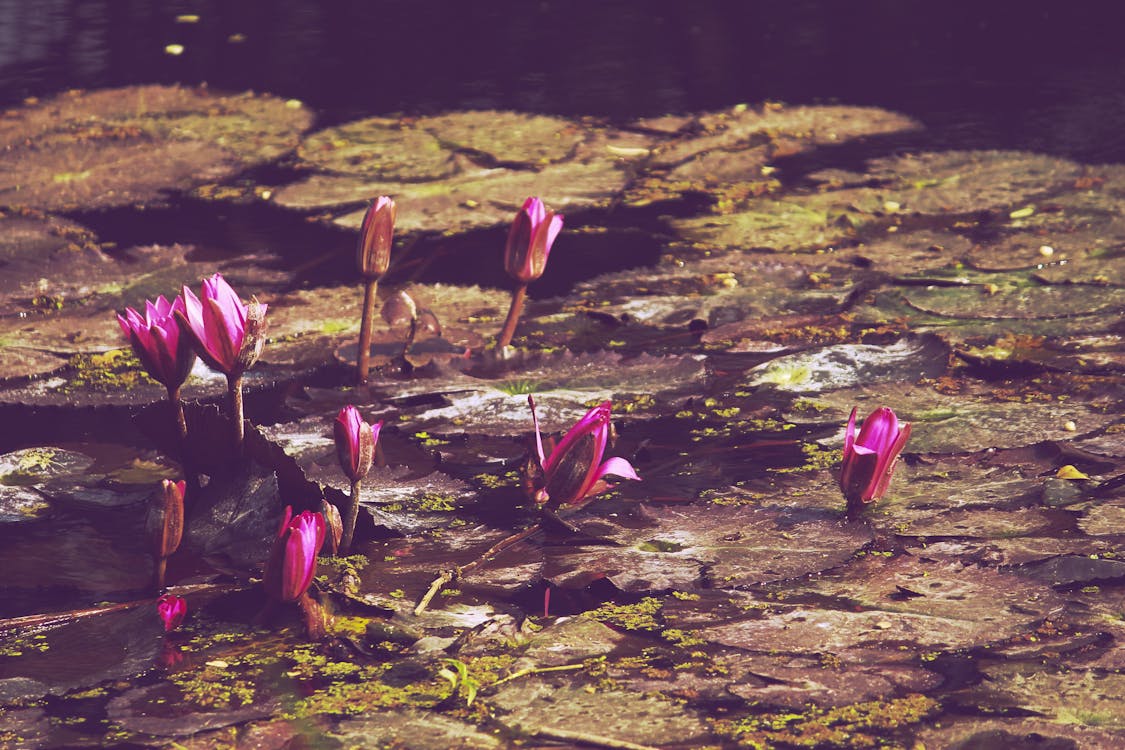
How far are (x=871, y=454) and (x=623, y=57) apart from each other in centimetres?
344

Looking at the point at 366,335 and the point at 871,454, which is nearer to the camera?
the point at 871,454

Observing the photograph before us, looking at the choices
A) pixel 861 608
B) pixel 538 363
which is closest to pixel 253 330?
pixel 538 363

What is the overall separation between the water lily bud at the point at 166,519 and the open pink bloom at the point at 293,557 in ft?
0.46

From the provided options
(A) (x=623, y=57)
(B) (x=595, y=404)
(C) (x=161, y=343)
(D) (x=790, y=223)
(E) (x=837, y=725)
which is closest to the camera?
(E) (x=837, y=725)

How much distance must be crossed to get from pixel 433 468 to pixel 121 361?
0.76 m

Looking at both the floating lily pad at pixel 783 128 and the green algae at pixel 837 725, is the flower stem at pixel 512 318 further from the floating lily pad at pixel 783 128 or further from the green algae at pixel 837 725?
the floating lily pad at pixel 783 128

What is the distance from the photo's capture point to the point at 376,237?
85.7 inches

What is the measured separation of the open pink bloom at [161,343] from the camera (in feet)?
5.86

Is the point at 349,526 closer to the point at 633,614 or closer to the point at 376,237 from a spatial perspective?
the point at 633,614

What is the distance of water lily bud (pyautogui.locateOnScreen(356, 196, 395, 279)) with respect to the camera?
216 centimetres

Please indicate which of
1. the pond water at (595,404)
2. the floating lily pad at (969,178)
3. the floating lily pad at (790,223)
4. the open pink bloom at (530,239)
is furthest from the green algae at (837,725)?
the floating lily pad at (969,178)

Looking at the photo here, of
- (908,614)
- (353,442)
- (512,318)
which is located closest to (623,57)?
(512,318)

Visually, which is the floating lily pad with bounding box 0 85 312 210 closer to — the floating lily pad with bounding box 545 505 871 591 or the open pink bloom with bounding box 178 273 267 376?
the open pink bloom with bounding box 178 273 267 376

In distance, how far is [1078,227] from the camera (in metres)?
3.02
